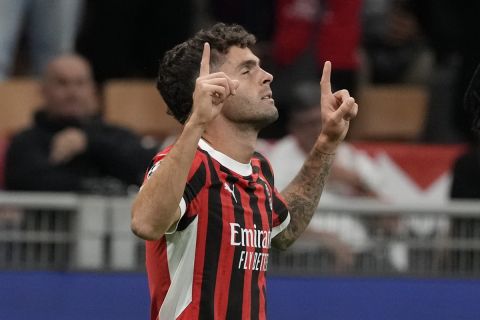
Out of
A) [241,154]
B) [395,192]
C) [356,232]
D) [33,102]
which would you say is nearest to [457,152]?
[395,192]

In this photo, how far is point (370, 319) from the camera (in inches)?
279

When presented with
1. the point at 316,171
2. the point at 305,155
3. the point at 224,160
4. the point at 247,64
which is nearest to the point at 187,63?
the point at 247,64

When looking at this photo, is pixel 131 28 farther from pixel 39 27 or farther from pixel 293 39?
pixel 293 39

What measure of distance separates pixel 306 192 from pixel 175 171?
98cm

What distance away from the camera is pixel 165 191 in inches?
174

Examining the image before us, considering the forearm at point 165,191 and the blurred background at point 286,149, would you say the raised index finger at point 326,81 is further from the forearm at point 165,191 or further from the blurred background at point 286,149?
the blurred background at point 286,149

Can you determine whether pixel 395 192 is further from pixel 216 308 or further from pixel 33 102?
pixel 216 308

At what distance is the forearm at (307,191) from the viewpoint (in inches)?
206

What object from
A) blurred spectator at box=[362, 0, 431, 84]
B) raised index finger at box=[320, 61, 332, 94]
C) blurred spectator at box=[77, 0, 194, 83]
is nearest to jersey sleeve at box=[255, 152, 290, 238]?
raised index finger at box=[320, 61, 332, 94]

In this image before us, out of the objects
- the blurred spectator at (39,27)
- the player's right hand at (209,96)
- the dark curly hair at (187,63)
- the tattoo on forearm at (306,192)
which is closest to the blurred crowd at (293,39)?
the blurred spectator at (39,27)

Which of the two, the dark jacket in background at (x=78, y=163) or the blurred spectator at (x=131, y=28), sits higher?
the blurred spectator at (x=131, y=28)

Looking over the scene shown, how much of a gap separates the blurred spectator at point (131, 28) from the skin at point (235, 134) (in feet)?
13.0

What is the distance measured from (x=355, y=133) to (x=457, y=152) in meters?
0.98

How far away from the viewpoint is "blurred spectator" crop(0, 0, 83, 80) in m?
8.39
